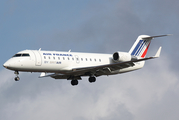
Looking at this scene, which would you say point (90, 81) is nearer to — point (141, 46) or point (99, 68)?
point (99, 68)

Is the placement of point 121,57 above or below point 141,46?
below

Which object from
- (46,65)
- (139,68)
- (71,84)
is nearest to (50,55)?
(46,65)

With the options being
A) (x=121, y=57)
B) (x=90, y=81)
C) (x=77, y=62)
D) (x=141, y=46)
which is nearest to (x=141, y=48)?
(x=141, y=46)

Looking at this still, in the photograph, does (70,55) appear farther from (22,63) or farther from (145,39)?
(145,39)

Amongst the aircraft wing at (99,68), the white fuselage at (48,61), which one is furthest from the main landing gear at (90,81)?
the white fuselage at (48,61)

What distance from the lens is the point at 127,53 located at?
45031 mm

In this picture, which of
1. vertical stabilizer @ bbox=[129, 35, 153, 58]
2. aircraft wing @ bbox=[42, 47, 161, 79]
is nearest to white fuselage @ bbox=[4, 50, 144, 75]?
aircraft wing @ bbox=[42, 47, 161, 79]

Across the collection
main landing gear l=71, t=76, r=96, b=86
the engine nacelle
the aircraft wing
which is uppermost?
the engine nacelle

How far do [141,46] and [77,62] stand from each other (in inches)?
378

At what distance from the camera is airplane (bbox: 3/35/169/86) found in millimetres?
39000

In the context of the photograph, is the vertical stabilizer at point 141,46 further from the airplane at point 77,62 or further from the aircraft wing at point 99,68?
the aircraft wing at point 99,68

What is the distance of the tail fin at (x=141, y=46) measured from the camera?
47.3m

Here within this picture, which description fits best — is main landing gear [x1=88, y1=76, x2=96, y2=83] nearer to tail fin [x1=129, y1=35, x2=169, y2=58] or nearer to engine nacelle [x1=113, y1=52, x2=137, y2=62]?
engine nacelle [x1=113, y1=52, x2=137, y2=62]

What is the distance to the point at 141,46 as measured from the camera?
1876 inches
